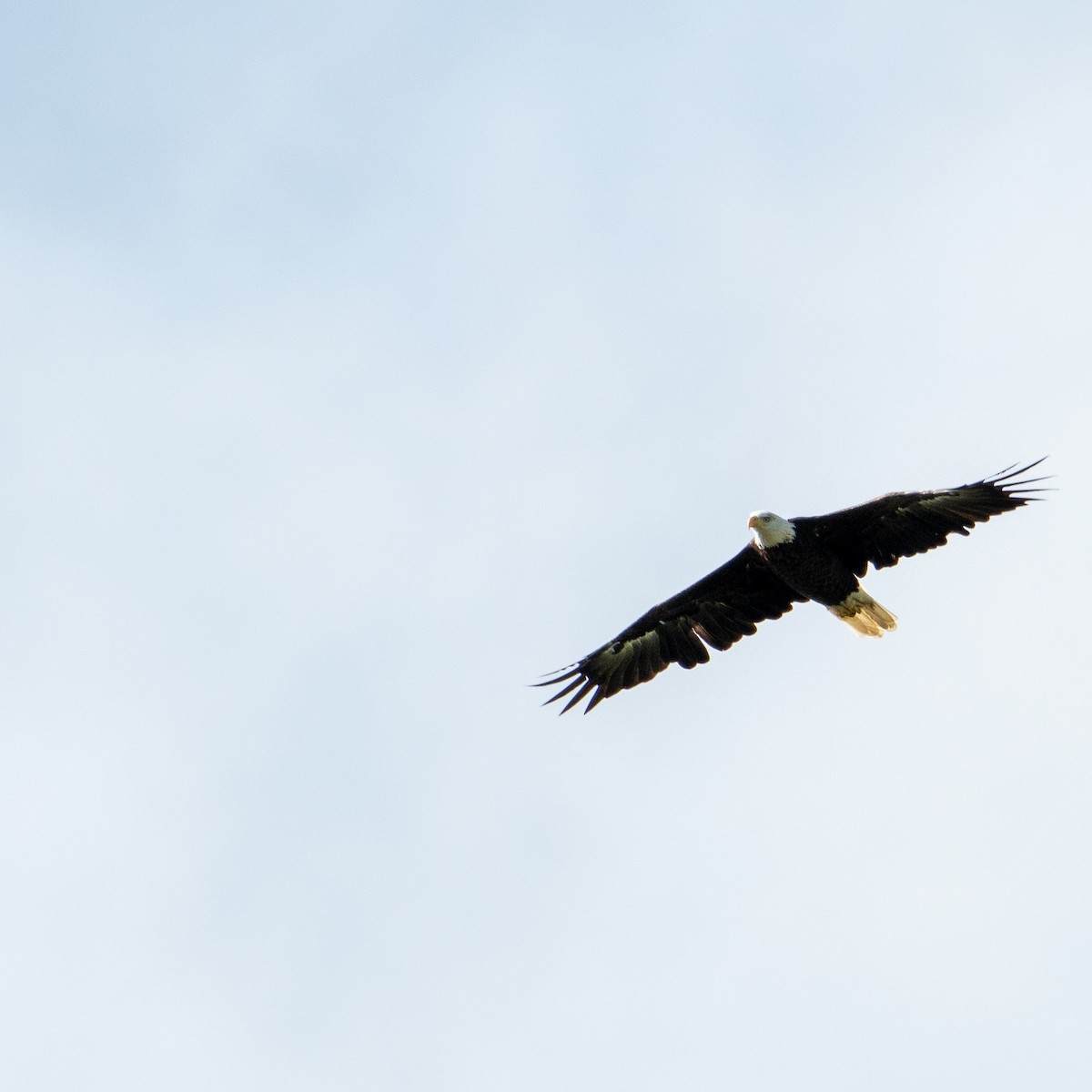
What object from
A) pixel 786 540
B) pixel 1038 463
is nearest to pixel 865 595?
pixel 786 540

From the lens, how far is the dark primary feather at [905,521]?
47.5ft

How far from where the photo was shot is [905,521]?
14867 millimetres

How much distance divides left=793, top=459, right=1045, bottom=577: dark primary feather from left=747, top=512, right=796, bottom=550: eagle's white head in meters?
0.11

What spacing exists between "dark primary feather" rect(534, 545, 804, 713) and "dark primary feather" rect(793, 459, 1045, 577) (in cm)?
85

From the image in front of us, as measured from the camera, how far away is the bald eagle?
14664mm

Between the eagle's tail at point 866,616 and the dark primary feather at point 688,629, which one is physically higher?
the dark primary feather at point 688,629

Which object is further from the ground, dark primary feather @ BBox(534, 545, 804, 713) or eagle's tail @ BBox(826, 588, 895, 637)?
dark primary feather @ BBox(534, 545, 804, 713)

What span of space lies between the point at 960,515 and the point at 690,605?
2720 mm

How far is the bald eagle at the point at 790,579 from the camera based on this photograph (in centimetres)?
1466

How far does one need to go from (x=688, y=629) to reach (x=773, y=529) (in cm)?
158

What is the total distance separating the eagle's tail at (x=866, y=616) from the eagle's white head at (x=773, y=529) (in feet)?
3.27

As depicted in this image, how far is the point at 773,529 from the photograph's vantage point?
14.8 metres

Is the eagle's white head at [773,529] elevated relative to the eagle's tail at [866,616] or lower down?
elevated

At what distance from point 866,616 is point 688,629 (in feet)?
5.57
